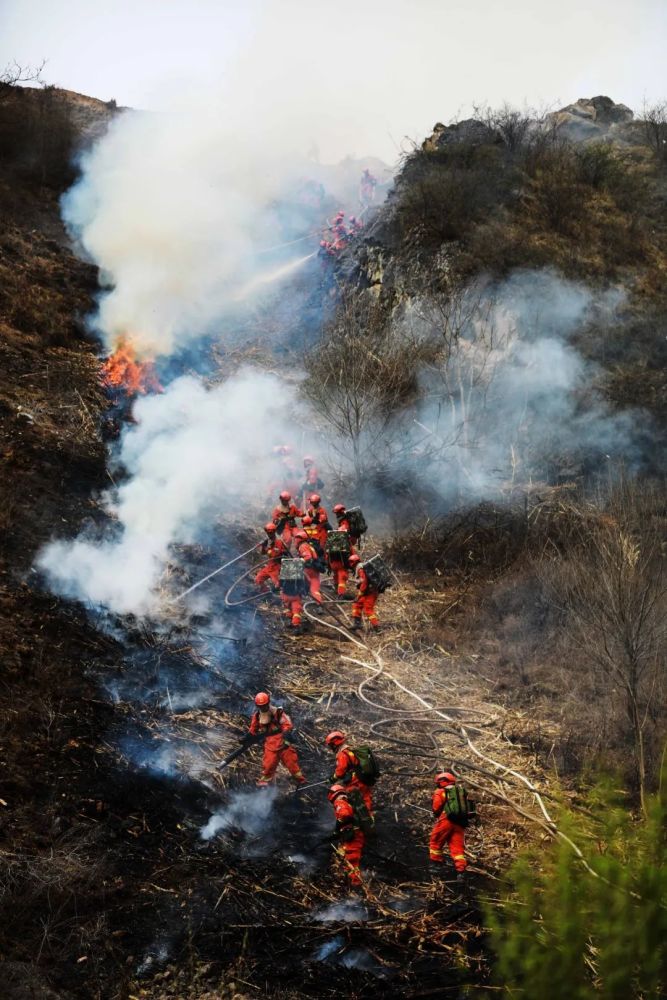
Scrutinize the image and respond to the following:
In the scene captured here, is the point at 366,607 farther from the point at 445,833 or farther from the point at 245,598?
the point at 445,833

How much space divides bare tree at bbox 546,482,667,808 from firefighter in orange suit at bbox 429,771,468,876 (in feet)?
6.54

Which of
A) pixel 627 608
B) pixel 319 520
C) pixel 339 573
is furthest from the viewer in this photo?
pixel 319 520

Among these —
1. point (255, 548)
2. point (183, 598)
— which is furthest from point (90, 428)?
point (183, 598)

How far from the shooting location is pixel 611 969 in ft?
10.6

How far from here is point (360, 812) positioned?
6844 mm

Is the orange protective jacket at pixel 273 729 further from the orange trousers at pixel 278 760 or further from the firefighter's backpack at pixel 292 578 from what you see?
the firefighter's backpack at pixel 292 578

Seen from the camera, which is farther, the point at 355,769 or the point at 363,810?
the point at 355,769

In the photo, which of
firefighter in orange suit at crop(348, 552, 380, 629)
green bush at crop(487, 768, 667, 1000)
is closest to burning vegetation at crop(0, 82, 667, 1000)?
green bush at crop(487, 768, 667, 1000)

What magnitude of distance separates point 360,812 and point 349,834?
217 mm

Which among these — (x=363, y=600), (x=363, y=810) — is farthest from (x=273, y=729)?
(x=363, y=600)

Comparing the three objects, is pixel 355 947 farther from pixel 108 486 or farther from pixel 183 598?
pixel 108 486

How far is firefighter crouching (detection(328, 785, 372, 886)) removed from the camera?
6766 millimetres

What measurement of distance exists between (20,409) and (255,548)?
494cm

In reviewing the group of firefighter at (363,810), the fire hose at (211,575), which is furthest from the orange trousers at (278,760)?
the fire hose at (211,575)
